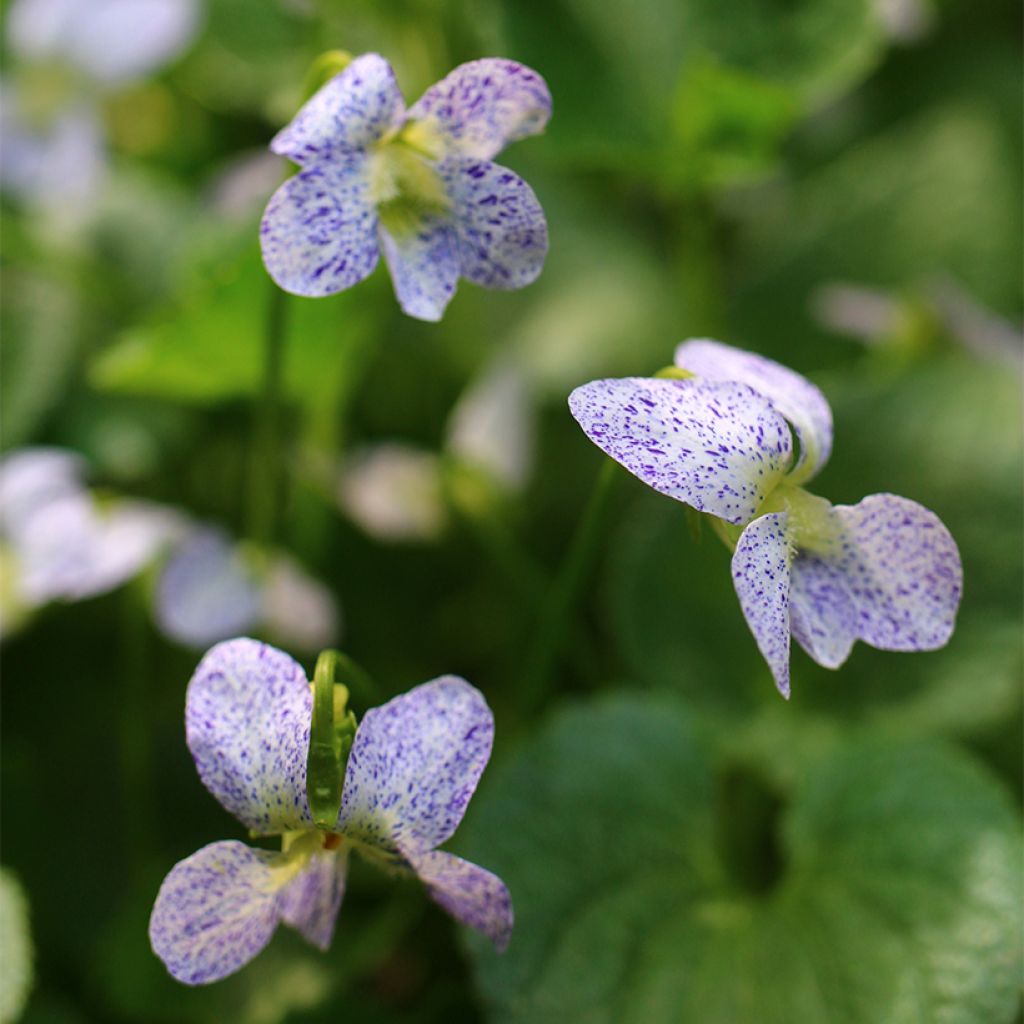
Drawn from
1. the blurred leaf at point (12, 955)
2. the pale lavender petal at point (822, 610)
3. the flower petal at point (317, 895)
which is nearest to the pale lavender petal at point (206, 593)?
the blurred leaf at point (12, 955)

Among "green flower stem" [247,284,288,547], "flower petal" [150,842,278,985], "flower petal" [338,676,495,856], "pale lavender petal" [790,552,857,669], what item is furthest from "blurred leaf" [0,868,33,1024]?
"pale lavender petal" [790,552,857,669]

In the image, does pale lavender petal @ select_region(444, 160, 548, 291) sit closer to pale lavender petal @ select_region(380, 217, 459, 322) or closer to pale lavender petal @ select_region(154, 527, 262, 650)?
pale lavender petal @ select_region(380, 217, 459, 322)

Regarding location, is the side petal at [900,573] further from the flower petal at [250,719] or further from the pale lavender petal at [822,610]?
the flower petal at [250,719]

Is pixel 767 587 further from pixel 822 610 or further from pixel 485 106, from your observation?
pixel 485 106

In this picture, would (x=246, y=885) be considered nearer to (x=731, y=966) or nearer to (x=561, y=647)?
(x=731, y=966)

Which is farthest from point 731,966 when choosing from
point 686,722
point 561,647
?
point 561,647
